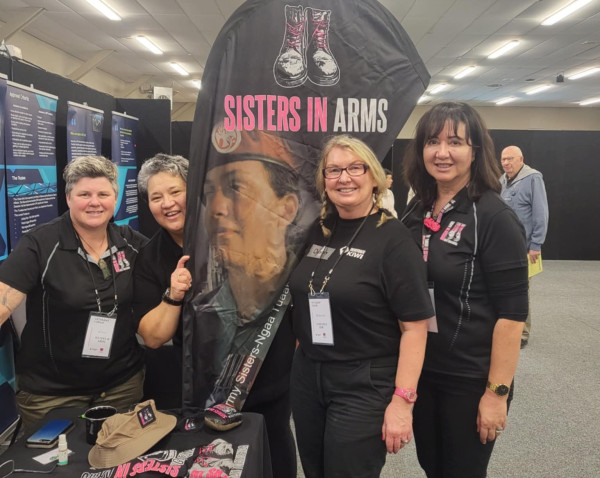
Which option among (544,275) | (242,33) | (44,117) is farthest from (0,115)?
(544,275)

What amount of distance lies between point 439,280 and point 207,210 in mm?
756

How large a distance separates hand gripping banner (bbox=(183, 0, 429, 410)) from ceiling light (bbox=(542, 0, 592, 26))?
607 centimetres

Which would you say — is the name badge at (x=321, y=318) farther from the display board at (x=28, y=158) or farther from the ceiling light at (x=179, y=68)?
the ceiling light at (x=179, y=68)

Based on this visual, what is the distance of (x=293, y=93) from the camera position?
1572 millimetres

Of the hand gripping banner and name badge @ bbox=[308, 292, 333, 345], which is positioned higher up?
the hand gripping banner

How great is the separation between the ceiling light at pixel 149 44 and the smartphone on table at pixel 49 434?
7.85 metres

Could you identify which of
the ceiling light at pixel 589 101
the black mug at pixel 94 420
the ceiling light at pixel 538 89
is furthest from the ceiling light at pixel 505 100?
the black mug at pixel 94 420

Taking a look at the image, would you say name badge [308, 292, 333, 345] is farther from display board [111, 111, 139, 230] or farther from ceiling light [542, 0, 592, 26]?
ceiling light [542, 0, 592, 26]

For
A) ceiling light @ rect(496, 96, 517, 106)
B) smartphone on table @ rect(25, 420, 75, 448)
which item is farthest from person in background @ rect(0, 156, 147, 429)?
ceiling light @ rect(496, 96, 517, 106)

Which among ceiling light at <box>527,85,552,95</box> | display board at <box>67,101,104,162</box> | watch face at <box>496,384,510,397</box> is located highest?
ceiling light at <box>527,85,552,95</box>

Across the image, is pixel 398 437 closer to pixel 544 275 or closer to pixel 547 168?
pixel 544 275

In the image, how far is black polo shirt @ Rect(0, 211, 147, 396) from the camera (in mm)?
1620

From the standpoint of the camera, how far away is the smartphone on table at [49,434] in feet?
4.32

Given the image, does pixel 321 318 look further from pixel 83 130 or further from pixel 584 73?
pixel 584 73
